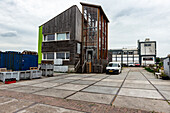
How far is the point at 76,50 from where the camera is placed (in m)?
19.2

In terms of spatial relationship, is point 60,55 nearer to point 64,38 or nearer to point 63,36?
point 64,38

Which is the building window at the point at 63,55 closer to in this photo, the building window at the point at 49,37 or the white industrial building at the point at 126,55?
the building window at the point at 49,37

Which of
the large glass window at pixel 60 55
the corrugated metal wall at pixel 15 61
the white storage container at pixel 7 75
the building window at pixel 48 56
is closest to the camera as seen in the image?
the white storage container at pixel 7 75

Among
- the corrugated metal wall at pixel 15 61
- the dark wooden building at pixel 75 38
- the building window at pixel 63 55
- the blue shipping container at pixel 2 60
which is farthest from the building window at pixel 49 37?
the blue shipping container at pixel 2 60

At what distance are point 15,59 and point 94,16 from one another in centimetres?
1489

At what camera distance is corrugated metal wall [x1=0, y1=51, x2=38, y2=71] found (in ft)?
32.8

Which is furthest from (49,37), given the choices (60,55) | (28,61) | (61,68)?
(28,61)

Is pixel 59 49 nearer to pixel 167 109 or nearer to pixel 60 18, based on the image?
pixel 60 18

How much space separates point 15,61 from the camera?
1055cm

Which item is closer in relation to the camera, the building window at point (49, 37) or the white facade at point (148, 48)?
the building window at point (49, 37)

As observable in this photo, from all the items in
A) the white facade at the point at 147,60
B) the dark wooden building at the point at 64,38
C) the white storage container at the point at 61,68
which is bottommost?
the white storage container at the point at 61,68

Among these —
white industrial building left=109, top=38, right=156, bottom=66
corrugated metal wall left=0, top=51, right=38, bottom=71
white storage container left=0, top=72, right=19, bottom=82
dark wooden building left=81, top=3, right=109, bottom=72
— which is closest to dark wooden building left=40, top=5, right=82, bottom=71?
dark wooden building left=81, top=3, right=109, bottom=72

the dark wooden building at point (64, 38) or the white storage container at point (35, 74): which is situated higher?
the dark wooden building at point (64, 38)

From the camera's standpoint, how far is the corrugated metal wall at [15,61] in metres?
9.99
